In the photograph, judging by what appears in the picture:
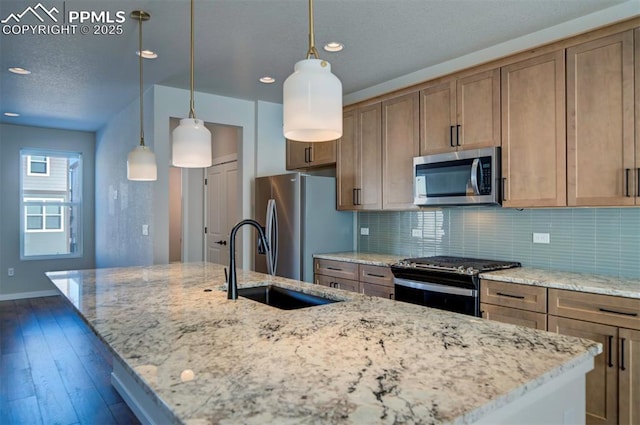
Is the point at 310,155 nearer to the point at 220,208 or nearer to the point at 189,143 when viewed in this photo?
the point at 220,208

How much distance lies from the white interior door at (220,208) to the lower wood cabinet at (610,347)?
3.91 metres

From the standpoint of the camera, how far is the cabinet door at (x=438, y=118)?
3.29 meters

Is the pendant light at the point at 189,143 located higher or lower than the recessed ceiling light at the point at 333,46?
lower

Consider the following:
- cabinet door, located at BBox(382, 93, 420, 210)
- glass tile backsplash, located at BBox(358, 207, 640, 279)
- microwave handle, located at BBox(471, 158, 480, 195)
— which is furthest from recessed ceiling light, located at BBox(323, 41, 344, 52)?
glass tile backsplash, located at BBox(358, 207, 640, 279)

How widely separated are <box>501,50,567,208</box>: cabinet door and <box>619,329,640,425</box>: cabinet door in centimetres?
87

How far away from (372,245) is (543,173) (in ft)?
6.59

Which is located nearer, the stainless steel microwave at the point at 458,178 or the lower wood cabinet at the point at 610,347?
the lower wood cabinet at the point at 610,347

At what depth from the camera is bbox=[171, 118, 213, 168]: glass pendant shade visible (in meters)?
2.15

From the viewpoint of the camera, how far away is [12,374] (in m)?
3.25

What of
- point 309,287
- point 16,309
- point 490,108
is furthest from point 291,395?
point 16,309

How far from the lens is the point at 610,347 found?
7.23 ft

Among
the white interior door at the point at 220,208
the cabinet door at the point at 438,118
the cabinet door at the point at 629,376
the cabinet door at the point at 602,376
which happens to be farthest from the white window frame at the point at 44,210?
the cabinet door at the point at 629,376

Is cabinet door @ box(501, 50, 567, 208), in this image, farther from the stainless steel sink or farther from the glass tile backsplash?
the stainless steel sink

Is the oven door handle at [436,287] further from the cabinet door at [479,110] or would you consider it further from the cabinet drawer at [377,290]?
the cabinet door at [479,110]
